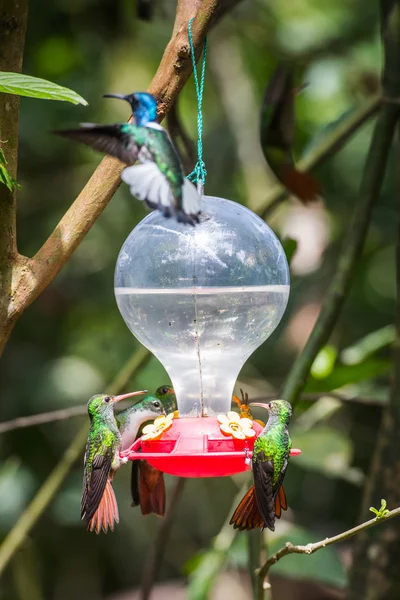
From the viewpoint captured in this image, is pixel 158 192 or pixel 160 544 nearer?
pixel 158 192

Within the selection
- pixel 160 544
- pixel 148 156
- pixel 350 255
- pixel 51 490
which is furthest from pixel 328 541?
pixel 160 544

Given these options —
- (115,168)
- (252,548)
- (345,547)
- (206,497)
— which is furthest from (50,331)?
(115,168)

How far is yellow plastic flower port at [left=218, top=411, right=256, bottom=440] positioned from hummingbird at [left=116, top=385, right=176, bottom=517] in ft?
0.95

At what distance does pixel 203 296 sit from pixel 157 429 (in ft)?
1.33

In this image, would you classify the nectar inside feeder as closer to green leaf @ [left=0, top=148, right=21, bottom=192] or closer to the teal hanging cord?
the teal hanging cord

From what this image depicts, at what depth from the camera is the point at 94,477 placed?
2016 mm

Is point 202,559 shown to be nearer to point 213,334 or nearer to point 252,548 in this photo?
point 252,548

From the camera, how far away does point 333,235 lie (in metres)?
5.68

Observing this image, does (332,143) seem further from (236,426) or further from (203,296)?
(236,426)

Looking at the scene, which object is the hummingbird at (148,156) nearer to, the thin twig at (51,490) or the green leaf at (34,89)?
the green leaf at (34,89)

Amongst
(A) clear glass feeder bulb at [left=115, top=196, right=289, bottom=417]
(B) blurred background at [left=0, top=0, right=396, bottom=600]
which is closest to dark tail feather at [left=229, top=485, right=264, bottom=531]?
(A) clear glass feeder bulb at [left=115, top=196, right=289, bottom=417]

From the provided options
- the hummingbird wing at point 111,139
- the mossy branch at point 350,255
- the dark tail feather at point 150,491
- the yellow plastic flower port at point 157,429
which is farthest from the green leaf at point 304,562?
the hummingbird wing at point 111,139

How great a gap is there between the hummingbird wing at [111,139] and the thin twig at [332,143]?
4.58ft

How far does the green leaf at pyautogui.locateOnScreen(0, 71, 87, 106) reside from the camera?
1.58m
